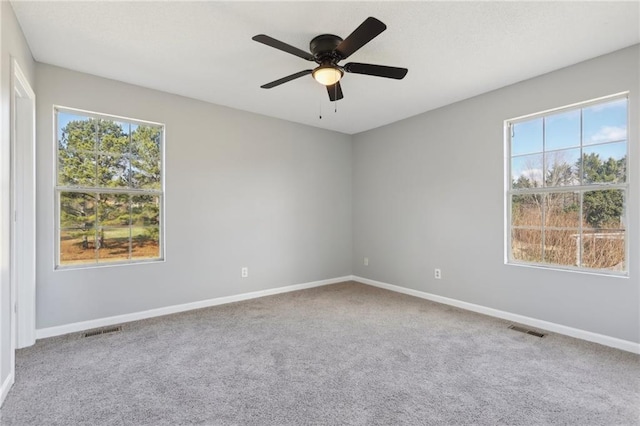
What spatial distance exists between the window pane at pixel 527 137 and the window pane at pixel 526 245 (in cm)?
88

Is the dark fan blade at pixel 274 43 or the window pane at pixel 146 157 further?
the window pane at pixel 146 157

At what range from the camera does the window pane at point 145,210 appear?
357 cm

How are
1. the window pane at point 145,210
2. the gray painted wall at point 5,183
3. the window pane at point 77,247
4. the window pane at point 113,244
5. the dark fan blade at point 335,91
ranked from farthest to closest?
1. the window pane at point 145,210
2. the window pane at point 113,244
3. the window pane at point 77,247
4. the dark fan blade at point 335,91
5. the gray painted wall at point 5,183

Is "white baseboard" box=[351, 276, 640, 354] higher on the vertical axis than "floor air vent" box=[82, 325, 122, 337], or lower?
higher

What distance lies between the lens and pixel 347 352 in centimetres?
269

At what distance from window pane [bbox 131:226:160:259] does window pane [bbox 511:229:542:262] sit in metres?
4.10

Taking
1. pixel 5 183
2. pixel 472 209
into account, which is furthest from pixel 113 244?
pixel 472 209

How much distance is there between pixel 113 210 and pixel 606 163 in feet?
16.2

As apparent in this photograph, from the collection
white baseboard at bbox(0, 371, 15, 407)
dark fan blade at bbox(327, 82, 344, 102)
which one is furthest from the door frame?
dark fan blade at bbox(327, 82, 344, 102)

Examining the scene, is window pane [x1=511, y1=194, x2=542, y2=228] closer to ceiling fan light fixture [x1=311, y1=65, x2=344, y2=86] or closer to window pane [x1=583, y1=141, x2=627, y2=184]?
window pane [x1=583, y1=141, x2=627, y2=184]

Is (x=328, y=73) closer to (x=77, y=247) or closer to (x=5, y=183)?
(x=5, y=183)

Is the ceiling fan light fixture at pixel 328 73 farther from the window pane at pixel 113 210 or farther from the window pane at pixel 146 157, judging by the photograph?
the window pane at pixel 113 210

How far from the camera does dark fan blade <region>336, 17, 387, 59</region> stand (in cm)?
188

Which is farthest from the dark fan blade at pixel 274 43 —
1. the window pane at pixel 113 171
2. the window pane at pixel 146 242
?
the window pane at pixel 146 242
